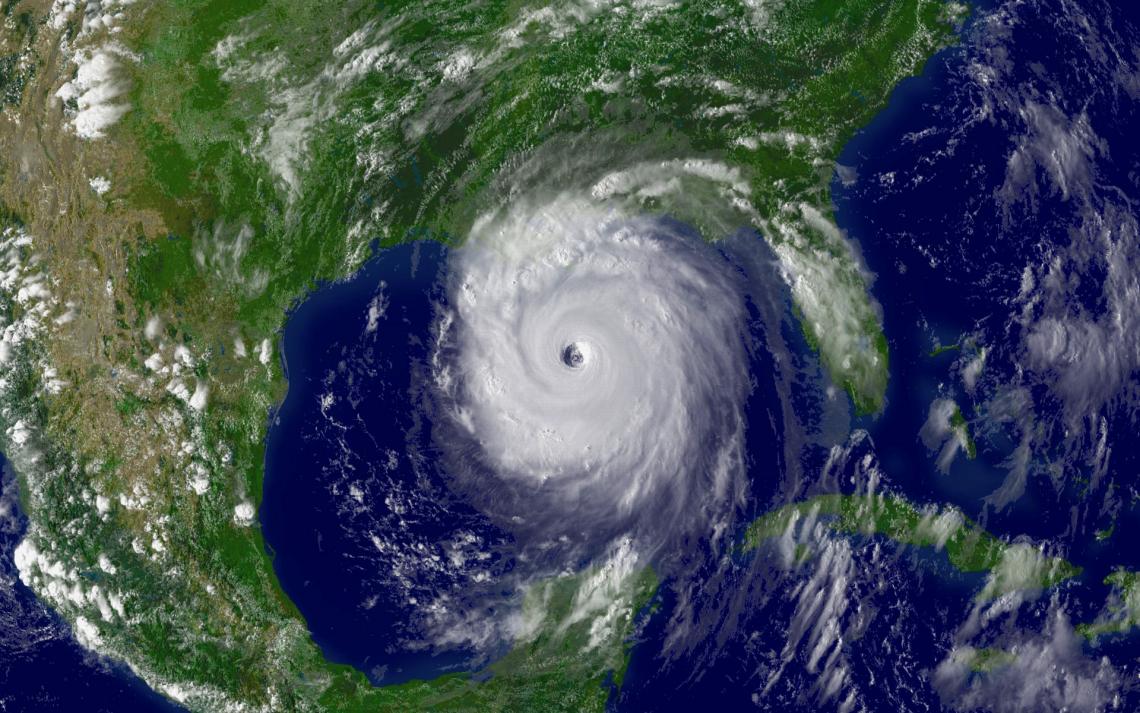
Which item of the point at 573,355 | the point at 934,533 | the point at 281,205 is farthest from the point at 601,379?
the point at 281,205

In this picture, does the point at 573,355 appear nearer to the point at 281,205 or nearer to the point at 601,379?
the point at 601,379

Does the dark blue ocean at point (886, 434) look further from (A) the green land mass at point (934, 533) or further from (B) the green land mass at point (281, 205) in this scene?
(B) the green land mass at point (281, 205)

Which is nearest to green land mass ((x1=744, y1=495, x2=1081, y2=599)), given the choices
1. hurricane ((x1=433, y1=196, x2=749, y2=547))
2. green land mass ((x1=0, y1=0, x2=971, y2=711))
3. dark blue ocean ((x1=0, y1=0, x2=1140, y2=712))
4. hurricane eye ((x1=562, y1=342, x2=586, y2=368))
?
dark blue ocean ((x1=0, y1=0, x2=1140, y2=712))

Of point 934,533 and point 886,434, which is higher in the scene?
point 886,434

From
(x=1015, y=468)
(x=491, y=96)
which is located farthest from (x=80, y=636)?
(x=1015, y=468)

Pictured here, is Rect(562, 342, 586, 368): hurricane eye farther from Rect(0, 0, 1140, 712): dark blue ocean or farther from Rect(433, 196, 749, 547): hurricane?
Rect(0, 0, 1140, 712): dark blue ocean

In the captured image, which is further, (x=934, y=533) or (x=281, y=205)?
(x=281, y=205)

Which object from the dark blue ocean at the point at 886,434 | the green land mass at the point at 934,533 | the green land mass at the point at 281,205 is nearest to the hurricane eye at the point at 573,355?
the dark blue ocean at the point at 886,434
